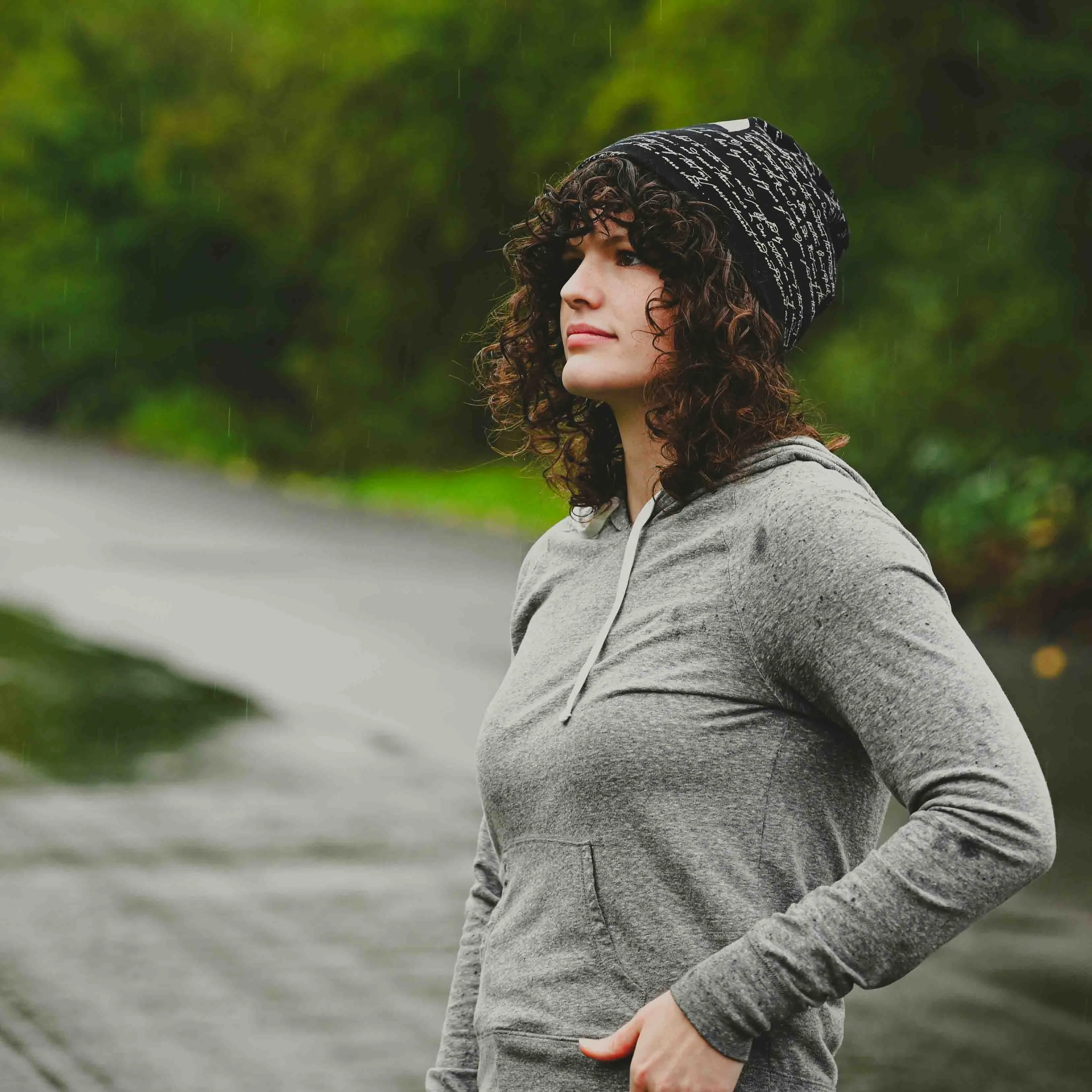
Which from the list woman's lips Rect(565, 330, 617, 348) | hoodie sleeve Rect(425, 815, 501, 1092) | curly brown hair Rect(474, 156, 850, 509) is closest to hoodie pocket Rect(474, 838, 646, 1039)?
hoodie sleeve Rect(425, 815, 501, 1092)

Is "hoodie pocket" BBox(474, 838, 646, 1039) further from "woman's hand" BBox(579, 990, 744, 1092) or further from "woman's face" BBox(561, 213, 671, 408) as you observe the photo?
"woman's face" BBox(561, 213, 671, 408)

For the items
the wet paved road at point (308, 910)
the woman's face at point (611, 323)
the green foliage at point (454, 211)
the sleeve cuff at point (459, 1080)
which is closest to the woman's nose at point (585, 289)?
the woman's face at point (611, 323)

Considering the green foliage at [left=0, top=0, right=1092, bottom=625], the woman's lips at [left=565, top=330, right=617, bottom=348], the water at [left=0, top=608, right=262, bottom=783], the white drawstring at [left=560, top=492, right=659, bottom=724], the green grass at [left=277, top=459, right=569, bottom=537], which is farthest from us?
the green grass at [left=277, top=459, right=569, bottom=537]

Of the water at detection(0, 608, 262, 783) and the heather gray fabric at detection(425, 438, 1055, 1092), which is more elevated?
the heather gray fabric at detection(425, 438, 1055, 1092)

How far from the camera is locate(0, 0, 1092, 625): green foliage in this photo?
12.5 metres

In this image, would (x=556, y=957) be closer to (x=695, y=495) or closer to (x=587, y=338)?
(x=695, y=495)

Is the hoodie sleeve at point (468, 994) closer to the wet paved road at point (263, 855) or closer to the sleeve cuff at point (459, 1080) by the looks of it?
the sleeve cuff at point (459, 1080)

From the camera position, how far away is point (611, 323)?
209 centimetres

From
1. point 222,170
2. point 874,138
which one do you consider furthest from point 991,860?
point 222,170

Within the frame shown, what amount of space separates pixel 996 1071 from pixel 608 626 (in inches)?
131

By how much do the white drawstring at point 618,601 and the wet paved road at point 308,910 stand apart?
2.93 m

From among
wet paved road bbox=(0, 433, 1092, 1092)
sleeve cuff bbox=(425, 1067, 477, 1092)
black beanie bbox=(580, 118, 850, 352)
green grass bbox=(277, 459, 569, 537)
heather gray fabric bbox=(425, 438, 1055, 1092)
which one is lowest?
green grass bbox=(277, 459, 569, 537)

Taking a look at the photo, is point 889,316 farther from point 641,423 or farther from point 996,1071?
point 641,423

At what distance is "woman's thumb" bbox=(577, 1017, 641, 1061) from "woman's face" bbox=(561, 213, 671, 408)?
0.72 m
